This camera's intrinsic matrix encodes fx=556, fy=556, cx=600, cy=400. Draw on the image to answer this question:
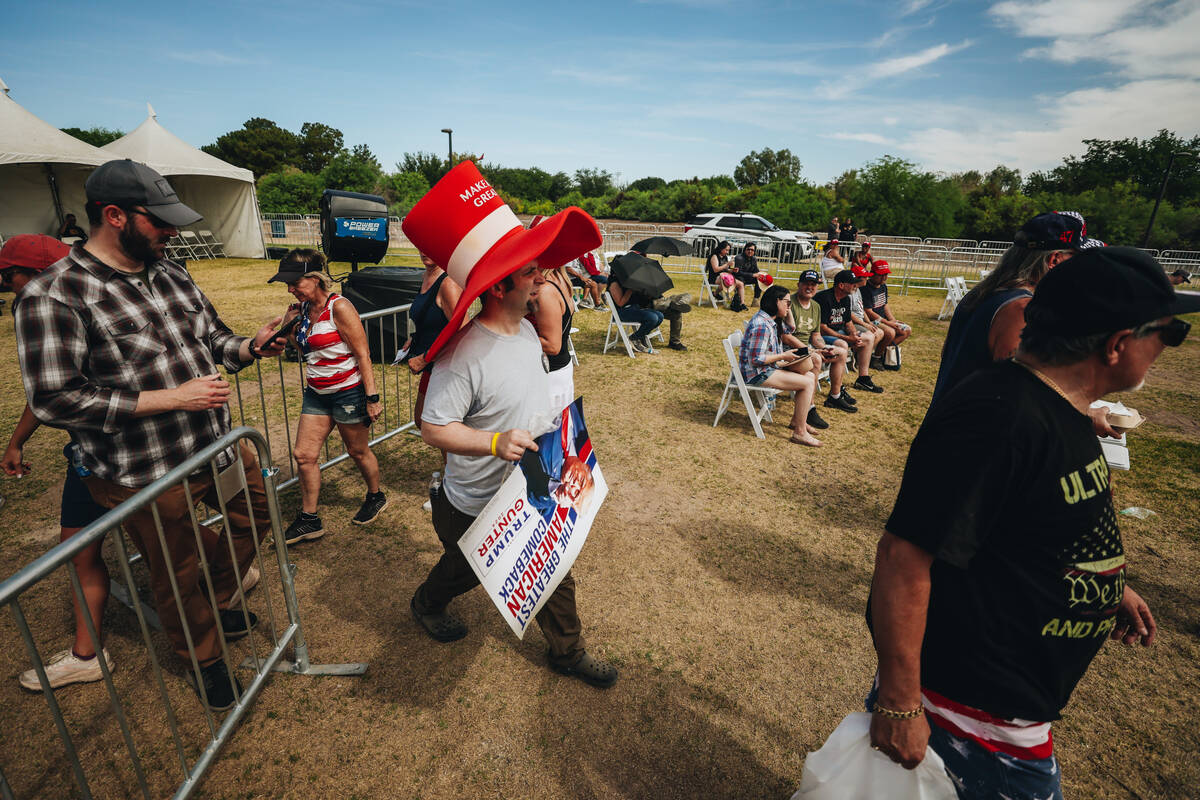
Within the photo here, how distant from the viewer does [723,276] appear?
1305cm

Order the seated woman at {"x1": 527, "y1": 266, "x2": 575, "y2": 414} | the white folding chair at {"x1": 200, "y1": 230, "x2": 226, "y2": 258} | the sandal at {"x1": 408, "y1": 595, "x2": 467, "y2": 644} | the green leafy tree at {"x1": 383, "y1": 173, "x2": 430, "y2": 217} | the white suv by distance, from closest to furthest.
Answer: the sandal at {"x1": 408, "y1": 595, "x2": 467, "y2": 644}
the seated woman at {"x1": 527, "y1": 266, "x2": 575, "y2": 414}
the white folding chair at {"x1": 200, "y1": 230, "x2": 226, "y2": 258}
the white suv
the green leafy tree at {"x1": 383, "y1": 173, "x2": 430, "y2": 217}

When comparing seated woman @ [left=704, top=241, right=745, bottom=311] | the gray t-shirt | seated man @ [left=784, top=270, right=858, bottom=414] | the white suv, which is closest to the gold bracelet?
the gray t-shirt

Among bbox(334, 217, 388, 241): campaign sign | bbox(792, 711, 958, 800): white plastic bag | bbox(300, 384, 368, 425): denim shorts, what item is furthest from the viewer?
bbox(334, 217, 388, 241): campaign sign

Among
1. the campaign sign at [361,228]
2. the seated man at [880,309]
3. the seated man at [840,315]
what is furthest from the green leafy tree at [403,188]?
the seated man at [840,315]

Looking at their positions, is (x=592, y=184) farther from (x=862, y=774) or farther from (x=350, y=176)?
(x=862, y=774)

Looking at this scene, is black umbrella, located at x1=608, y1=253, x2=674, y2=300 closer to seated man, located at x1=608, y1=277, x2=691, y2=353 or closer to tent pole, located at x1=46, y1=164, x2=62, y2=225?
seated man, located at x1=608, y1=277, x2=691, y2=353

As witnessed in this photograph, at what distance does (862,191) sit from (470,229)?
38578 mm

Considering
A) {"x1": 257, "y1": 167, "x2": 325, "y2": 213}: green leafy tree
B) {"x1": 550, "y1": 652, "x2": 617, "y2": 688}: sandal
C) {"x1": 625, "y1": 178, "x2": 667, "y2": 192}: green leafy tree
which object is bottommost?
{"x1": 550, "y1": 652, "x2": 617, "y2": 688}: sandal

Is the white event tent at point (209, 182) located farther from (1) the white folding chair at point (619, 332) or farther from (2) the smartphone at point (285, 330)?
(2) the smartphone at point (285, 330)

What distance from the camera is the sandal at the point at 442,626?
2.95 m

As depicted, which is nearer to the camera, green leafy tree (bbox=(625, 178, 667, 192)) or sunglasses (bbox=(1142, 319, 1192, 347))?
sunglasses (bbox=(1142, 319, 1192, 347))

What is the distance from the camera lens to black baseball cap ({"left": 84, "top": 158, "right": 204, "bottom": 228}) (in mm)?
2162

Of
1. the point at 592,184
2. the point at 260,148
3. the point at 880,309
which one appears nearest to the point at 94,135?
the point at 260,148

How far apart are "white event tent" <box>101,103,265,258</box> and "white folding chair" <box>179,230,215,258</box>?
1.79 ft
